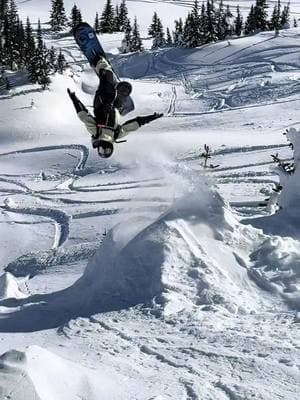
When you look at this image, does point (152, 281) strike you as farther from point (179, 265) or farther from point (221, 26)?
point (221, 26)

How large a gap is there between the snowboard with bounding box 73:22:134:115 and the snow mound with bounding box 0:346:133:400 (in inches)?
187

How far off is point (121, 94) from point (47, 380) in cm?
537

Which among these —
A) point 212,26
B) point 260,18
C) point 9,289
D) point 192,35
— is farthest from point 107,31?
point 9,289

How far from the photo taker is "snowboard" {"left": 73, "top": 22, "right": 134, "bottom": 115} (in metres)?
10.8

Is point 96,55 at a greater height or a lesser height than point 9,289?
greater

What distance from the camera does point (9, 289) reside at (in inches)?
536

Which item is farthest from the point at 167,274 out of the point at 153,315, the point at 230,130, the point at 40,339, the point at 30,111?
the point at 30,111

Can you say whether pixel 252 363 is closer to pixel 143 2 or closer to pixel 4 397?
pixel 4 397

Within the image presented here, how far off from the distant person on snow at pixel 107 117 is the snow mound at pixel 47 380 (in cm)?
366

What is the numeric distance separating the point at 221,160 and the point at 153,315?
21.0 metres

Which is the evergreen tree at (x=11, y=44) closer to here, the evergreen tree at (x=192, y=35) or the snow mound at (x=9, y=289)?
the evergreen tree at (x=192, y=35)

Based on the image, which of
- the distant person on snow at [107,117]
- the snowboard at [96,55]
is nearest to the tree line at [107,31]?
the snowboard at [96,55]

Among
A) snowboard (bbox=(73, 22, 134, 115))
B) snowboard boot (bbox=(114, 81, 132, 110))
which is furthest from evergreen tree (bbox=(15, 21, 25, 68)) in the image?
snowboard boot (bbox=(114, 81, 132, 110))

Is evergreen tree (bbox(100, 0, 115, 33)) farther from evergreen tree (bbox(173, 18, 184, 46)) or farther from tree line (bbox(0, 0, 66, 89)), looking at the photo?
tree line (bbox(0, 0, 66, 89))
